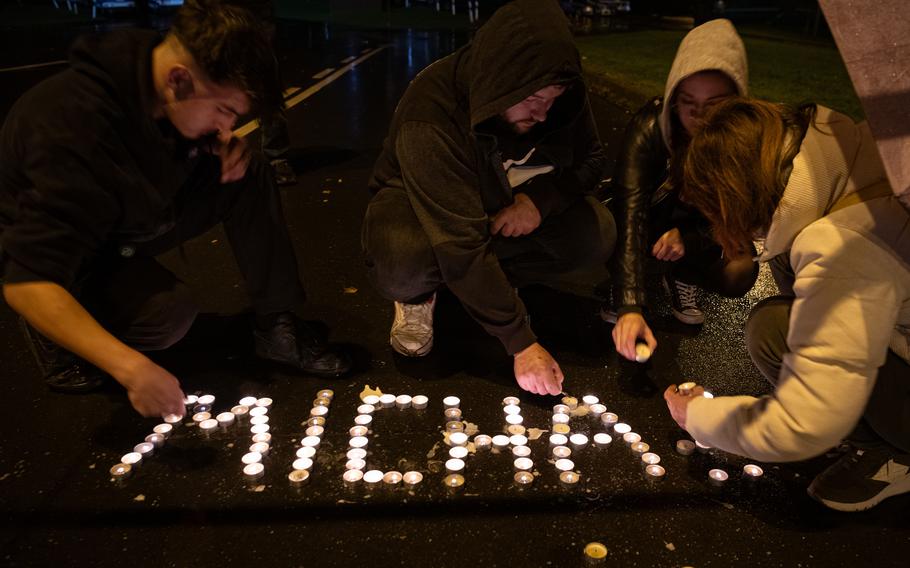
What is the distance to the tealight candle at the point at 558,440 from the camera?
7.83 ft

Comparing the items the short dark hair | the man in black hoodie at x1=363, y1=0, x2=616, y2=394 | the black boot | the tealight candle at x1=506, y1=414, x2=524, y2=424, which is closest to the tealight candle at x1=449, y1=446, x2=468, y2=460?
the tealight candle at x1=506, y1=414, x2=524, y2=424

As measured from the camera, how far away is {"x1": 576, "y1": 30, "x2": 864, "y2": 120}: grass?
8.12 m

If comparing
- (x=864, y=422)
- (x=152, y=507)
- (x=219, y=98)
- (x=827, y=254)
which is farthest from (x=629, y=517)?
(x=219, y=98)

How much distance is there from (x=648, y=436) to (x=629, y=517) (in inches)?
18.2

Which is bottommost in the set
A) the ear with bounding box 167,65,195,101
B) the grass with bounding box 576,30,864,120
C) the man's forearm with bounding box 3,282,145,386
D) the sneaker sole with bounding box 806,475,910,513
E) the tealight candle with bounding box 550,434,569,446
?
the sneaker sole with bounding box 806,475,910,513

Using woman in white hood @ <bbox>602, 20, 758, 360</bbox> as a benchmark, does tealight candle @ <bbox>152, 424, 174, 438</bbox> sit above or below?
below

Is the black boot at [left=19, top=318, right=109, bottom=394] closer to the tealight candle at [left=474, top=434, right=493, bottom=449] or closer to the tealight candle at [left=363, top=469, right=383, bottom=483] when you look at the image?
the tealight candle at [left=363, top=469, right=383, bottom=483]

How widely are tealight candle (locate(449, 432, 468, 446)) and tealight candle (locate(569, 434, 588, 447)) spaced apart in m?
0.35

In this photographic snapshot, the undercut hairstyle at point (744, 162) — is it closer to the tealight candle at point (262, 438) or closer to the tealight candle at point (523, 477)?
the tealight candle at point (523, 477)

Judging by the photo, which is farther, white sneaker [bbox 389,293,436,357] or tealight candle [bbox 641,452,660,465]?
white sneaker [bbox 389,293,436,357]

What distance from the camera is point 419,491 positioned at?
2.14 meters

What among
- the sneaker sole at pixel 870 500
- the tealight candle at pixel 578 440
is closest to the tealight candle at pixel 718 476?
the sneaker sole at pixel 870 500

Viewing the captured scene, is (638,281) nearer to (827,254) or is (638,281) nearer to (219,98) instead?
(827,254)

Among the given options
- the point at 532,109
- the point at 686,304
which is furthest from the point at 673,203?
the point at 532,109
